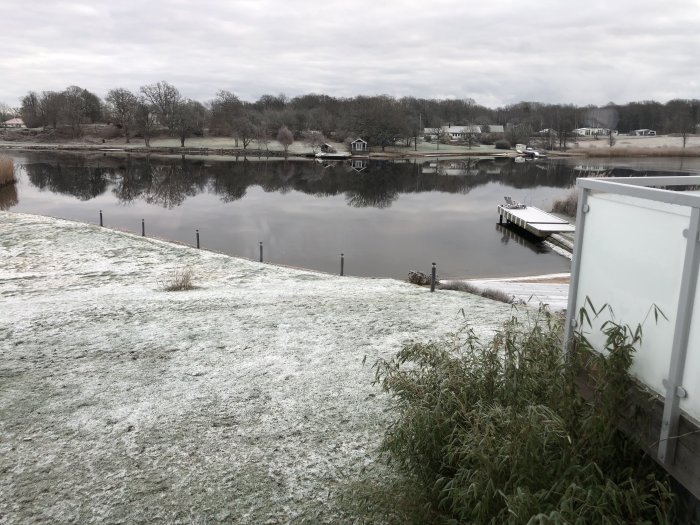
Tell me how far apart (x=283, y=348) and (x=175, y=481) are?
145 inches

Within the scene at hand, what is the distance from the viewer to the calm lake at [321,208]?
2545 centimetres

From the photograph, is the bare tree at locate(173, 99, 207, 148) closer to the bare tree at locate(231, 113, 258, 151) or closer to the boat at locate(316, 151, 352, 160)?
the bare tree at locate(231, 113, 258, 151)

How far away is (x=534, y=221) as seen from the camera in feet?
106

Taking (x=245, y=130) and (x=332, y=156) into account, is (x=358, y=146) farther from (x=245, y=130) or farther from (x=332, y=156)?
(x=245, y=130)

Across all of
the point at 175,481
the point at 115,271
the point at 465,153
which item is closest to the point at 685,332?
the point at 175,481

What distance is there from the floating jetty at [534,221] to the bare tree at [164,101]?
3769 inches

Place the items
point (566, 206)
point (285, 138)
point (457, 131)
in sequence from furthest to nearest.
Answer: point (457, 131) → point (285, 138) → point (566, 206)

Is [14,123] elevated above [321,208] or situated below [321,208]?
above

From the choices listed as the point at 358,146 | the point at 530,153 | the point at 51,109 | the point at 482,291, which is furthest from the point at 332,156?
the point at 482,291

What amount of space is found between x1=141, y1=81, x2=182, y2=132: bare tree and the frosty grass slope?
367 feet

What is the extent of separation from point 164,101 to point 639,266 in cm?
12795

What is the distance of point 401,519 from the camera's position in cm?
399

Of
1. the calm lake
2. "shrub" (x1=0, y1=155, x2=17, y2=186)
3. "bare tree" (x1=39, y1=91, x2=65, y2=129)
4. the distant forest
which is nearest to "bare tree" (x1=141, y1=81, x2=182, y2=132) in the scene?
the distant forest

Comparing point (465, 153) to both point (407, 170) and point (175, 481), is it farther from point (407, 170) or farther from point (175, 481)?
point (175, 481)
